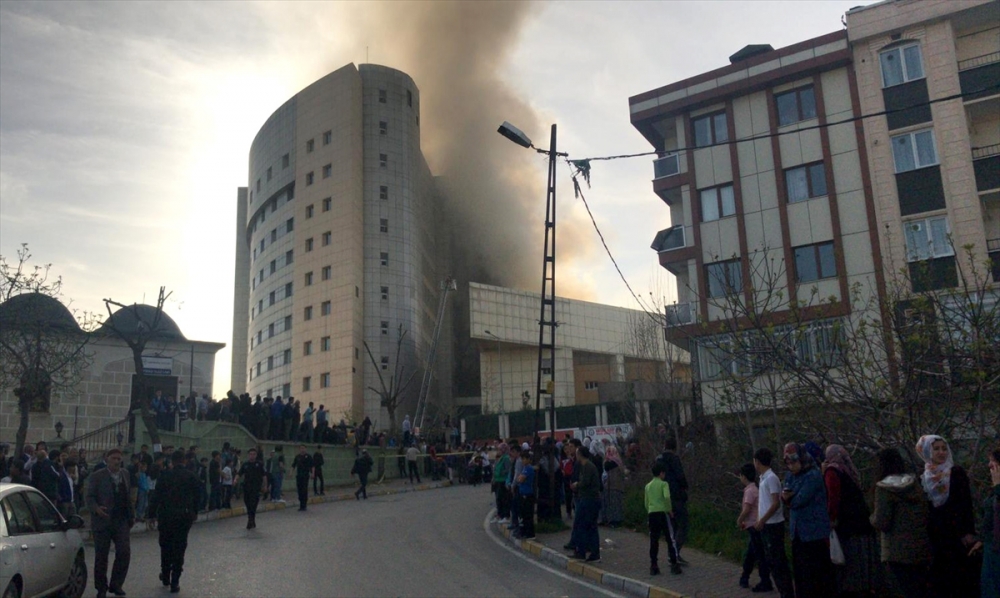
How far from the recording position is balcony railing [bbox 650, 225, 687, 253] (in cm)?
3188

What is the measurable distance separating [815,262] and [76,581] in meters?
25.8

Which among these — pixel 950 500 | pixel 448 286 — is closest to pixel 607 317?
pixel 448 286

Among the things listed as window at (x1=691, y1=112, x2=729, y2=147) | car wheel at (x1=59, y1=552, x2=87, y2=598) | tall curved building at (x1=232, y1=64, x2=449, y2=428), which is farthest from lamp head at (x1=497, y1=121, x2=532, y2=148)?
tall curved building at (x1=232, y1=64, x2=449, y2=428)

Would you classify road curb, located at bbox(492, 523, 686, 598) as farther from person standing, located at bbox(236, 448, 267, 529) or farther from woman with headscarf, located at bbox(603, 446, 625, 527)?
person standing, located at bbox(236, 448, 267, 529)

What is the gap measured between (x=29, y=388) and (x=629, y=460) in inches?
649

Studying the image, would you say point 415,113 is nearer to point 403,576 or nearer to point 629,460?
point 629,460

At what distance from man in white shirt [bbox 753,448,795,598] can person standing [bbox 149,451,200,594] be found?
22.5 ft

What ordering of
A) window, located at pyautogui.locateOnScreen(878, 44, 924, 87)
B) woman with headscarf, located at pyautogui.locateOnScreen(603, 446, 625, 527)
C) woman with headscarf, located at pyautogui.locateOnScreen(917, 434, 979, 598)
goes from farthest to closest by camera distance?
window, located at pyautogui.locateOnScreen(878, 44, 924, 87) → woman with headscarf, located at pyautogui.locateOnScreen(603, 446, 625, 527) → woman with headscarf, located at pyautogui.locateOnScreen(917, 434, 979, 598)

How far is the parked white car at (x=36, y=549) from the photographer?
7.38m

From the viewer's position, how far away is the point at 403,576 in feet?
34.9

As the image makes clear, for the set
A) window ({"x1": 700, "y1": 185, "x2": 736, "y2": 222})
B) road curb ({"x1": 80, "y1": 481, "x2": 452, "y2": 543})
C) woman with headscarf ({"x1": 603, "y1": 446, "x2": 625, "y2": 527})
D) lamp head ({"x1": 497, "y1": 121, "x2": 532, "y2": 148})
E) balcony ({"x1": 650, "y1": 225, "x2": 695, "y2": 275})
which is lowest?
road curb ({"x1": 80, "y1": 481, "x2": 452, "y2": 543})

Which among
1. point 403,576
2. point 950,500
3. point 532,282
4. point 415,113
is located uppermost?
point 415,113

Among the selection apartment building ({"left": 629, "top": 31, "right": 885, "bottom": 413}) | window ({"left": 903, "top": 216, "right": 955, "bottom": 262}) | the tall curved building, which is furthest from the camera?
the tall curved building

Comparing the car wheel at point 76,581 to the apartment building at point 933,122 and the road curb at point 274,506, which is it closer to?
the road curb at point 274,506
